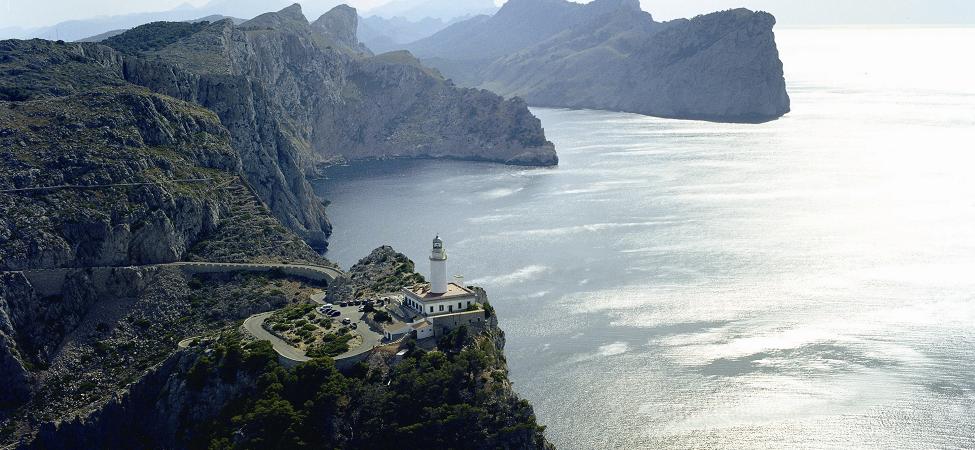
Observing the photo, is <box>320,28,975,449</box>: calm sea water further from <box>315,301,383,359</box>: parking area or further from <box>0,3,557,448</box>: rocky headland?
<box>315,301,383,359</box>: parking area

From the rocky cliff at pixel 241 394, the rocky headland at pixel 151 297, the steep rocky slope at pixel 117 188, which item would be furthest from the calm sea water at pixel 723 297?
the steep rocky slope at pixel 117 188

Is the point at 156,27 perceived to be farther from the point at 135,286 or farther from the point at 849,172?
the point at 849,172

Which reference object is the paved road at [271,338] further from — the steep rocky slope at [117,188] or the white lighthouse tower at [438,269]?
the steep rocky slope at [117,188]

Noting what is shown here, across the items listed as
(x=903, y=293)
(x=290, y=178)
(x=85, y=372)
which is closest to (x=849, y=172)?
(x=903, y=293)

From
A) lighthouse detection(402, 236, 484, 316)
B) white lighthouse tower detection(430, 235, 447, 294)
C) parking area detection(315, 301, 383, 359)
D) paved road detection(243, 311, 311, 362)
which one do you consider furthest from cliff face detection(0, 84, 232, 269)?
white lighthouse tower detection(430, 235, 447, 294)

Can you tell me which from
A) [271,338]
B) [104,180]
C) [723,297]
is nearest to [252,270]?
[104,180]
